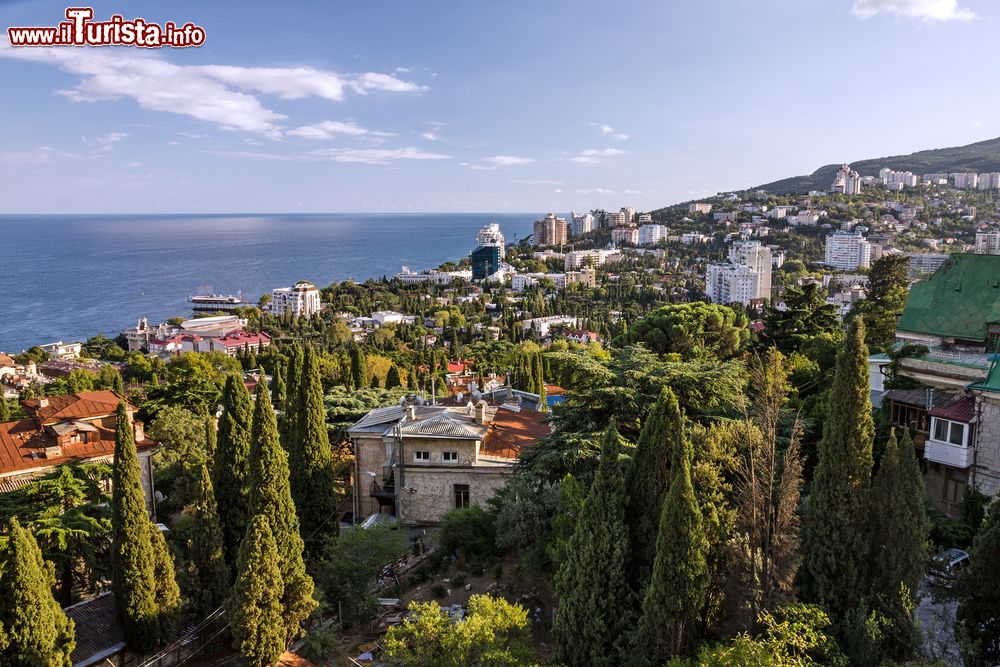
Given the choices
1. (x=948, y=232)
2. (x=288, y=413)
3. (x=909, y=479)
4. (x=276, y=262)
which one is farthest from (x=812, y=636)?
(x=276, y=262)

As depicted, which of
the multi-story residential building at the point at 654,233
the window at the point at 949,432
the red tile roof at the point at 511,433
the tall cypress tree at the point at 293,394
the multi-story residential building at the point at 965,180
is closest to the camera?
the window at the point at 949,432

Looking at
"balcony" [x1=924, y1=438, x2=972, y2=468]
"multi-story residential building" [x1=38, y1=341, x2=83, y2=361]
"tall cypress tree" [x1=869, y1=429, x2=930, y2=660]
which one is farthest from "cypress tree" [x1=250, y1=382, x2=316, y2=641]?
"multi-story residential building" [x1=38, y1=341, x2=83, y2=361]

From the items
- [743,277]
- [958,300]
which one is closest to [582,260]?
[743,277]

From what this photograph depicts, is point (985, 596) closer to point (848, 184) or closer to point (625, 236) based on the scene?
point (625, 236)

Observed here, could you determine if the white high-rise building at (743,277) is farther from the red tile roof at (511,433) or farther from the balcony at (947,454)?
the balcony at (947,454)


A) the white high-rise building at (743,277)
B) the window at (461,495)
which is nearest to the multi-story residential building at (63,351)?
the window at (461,495)
